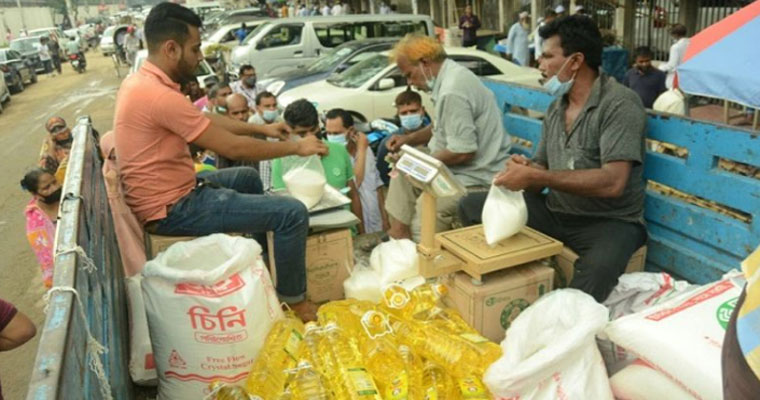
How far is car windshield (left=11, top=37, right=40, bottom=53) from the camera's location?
988 inches

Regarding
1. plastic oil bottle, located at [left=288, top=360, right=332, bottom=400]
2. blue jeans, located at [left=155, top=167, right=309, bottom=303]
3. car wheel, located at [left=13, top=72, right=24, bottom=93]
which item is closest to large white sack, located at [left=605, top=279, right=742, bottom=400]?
plastic oil bottle, located at [left=288, top=360, right=332, bottom=400]

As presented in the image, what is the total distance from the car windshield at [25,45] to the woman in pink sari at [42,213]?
1003 inches

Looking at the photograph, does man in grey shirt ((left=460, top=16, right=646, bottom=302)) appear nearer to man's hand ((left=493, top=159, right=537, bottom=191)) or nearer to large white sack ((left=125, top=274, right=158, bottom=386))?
man's hand ((left=493, top=159, right=537, bottom=191))

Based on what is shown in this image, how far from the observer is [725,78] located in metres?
2.74

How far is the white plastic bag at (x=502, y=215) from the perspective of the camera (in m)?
2.76

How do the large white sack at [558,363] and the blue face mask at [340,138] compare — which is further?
the blue face mask at [340,138]

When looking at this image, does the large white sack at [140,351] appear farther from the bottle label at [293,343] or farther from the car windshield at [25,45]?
the car windshield at [25,45]

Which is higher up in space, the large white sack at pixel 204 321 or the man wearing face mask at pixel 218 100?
the man wearing face mask at pixel 218 100

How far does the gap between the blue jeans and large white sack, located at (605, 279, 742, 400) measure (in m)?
1.59

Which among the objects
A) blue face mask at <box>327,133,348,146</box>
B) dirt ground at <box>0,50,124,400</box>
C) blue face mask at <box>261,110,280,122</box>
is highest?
blue face mask at <box>261,110,280,122</box>

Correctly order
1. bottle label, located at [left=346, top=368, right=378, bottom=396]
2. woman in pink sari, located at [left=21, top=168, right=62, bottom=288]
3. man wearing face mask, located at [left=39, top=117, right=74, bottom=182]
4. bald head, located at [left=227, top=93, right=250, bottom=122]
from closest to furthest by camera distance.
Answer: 1. bottle label, located at [left=346, top=368, right=378, bottom=396]
2. woman in pink sari, located at [left=21, top=168, right=62, bottom=288]
3. bald head, located at [left=227, top=93, right=250, bottom=122]
4. man wearing face mask, located at [left=39, top=117, right=74, bottom=182]

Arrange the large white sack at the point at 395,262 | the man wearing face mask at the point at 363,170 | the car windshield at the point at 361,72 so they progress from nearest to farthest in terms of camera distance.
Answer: the large white sack at the point at 395,262 < the man wearing face mask at the point at 363,170 < the car windshield at the point at 361,72

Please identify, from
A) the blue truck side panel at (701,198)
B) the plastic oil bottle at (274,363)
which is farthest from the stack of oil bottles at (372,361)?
the blue truck side panel at (701,198)

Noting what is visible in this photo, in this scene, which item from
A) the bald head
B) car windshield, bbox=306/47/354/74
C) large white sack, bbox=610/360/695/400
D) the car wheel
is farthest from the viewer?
the car wheel
